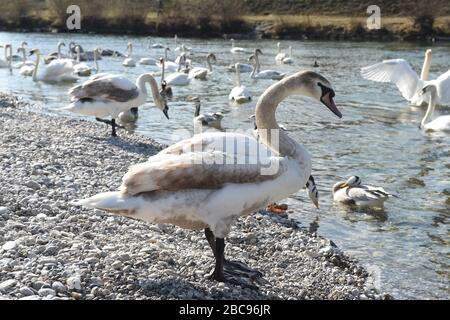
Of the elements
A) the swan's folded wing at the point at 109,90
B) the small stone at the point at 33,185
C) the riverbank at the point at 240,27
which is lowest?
the small stone at the point at 33,185

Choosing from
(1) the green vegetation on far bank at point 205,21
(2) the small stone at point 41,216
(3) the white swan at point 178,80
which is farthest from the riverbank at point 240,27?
(2) the small stone at point 41,216

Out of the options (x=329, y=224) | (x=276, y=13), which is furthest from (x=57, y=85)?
(x=276, y=13)

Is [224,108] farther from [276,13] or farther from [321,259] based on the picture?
[276,13]

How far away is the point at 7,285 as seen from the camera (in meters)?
4.54

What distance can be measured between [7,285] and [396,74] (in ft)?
49.9

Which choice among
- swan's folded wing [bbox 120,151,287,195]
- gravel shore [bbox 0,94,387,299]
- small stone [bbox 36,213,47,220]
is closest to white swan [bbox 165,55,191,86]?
gravel shore [bbox 0,94,387,299]

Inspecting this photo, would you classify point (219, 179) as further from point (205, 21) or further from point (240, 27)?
point (240, 27)

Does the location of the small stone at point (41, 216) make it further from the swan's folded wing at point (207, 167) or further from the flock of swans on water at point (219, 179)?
the swan's folded wing at point (207, 167)

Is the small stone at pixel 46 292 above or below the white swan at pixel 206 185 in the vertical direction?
below

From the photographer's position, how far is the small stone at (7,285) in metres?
4.52

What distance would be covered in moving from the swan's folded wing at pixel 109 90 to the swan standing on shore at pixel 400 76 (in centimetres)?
692

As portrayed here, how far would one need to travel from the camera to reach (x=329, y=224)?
880cm

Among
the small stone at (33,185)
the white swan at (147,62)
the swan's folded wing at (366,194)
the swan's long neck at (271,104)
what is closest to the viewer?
the swan's long neck at (271,104)

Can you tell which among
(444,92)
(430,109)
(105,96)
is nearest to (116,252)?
(105,96)
